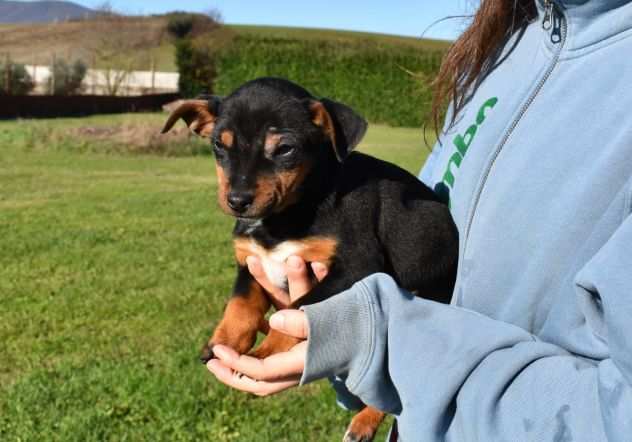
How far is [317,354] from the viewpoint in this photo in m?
1.55

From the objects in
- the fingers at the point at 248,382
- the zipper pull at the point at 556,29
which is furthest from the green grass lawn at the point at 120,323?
the zipper pull at the point at 556,29

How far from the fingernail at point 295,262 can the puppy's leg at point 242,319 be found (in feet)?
0.70

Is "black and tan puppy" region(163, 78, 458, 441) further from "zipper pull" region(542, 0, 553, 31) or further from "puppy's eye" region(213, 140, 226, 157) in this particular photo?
"zipper pull" region(542, 0, 553, 31)

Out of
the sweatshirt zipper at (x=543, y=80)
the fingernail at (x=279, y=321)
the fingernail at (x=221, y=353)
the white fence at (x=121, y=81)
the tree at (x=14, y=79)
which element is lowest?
the white fence at (x=121, y=81)

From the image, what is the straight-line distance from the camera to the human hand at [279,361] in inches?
63.0

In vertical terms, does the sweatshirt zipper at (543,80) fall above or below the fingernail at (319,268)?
above

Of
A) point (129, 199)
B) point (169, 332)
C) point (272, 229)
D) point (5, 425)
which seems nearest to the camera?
point (272, 229)

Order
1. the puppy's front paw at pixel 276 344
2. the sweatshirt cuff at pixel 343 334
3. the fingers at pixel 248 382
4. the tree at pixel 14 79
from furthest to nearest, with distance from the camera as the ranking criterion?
the tree at pixel 14 79
the puppy's front paw at pixel 276 344
the fingers at pixel 248 382
the sweatshirt cuff at pixel 343 334

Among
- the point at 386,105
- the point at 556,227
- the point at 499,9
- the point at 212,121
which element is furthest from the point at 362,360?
the point at 386,105

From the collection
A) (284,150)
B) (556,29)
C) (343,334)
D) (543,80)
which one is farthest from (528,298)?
(284,150)

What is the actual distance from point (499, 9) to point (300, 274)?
92 centimetres

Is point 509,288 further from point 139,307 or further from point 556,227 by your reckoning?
point 139,307

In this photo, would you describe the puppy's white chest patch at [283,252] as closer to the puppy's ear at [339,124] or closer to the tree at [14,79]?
the puppy's ear at [339,124]

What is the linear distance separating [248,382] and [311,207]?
0.67 metres
